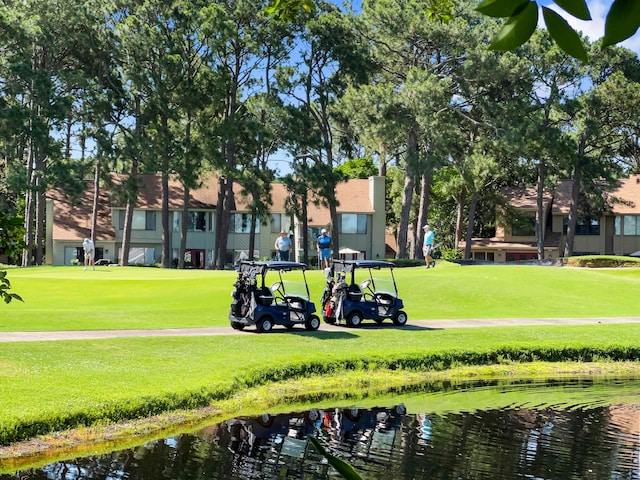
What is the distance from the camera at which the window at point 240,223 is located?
Result: 2493 inches

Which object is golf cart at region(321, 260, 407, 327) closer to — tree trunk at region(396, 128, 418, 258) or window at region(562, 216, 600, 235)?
tree trunk at region(396, 128, 418, 258)

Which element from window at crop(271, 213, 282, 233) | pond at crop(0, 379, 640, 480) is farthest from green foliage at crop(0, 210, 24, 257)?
window at crop(271, 213, 282, 233)

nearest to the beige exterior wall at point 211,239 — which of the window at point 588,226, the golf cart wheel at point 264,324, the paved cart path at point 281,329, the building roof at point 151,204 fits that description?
the building roof at point 151,204

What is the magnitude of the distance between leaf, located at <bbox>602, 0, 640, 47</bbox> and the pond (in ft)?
28.8

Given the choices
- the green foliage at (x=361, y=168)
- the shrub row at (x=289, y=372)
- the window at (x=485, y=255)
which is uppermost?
the green foliage at (x=361, y=168)

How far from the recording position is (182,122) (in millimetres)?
59250

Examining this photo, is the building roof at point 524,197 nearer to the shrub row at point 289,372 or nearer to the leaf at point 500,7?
the shrub row at point 289,372

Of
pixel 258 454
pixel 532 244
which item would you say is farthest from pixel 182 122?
pixel 258 454

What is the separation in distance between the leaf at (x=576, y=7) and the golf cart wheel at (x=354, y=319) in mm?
20424

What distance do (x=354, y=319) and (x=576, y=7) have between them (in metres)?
20.6

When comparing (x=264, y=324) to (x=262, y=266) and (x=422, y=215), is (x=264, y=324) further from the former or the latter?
(x=422, y=215)

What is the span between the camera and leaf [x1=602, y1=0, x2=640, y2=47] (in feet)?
4.80

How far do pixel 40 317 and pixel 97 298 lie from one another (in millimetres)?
6600

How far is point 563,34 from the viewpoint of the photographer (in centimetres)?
155
